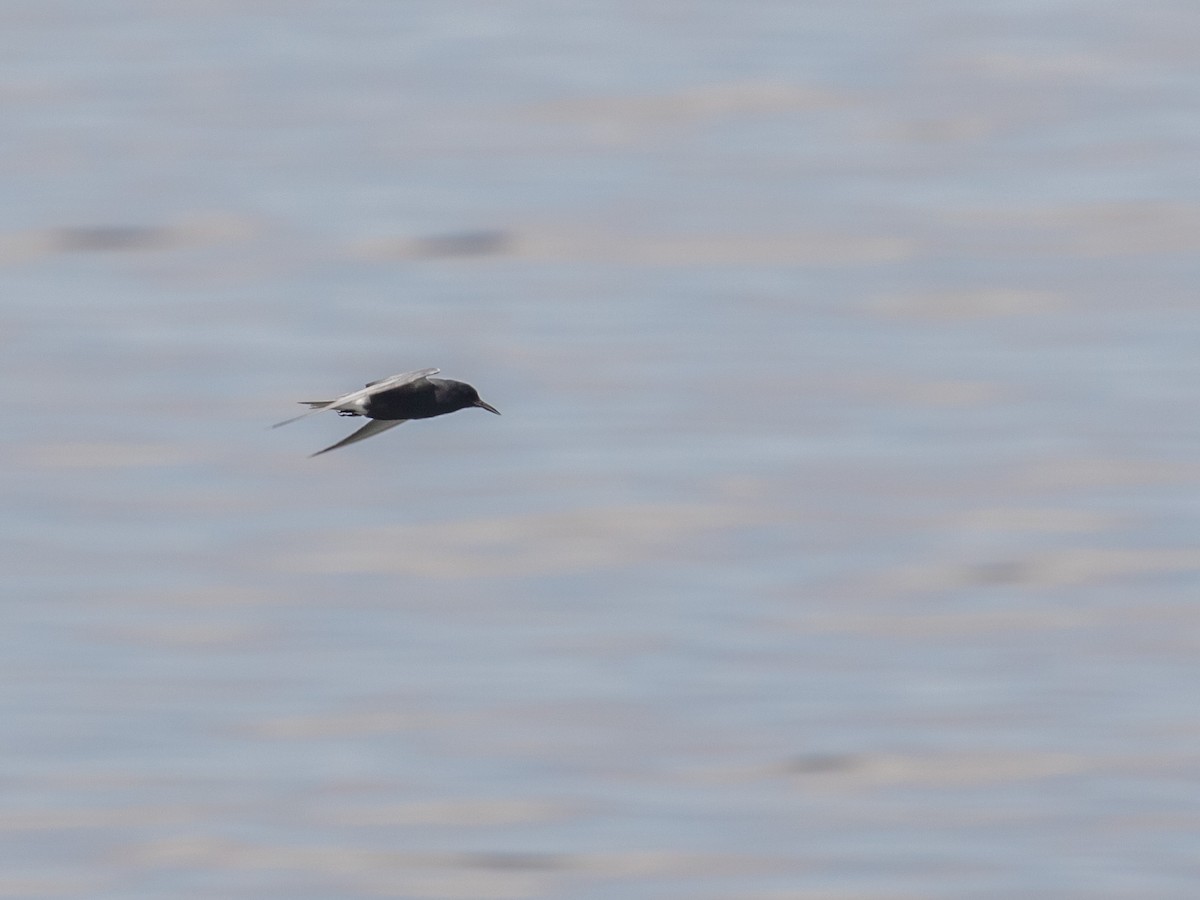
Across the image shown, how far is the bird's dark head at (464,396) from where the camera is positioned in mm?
12070

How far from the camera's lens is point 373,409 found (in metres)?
11.7

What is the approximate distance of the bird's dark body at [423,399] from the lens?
11875 millimetres

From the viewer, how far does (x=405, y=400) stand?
12016mm

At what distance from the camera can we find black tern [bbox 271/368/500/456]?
11.7m

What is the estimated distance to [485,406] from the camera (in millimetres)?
12297

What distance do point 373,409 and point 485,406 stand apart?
36.3 inches

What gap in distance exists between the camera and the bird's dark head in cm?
1207

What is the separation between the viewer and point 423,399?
39.5 ft

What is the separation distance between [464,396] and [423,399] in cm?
30

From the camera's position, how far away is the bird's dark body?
11875mm

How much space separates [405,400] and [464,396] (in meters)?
0.42

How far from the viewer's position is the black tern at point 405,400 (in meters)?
11.7

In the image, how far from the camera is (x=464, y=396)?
12.1m

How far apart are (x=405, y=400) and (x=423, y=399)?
0.13m
